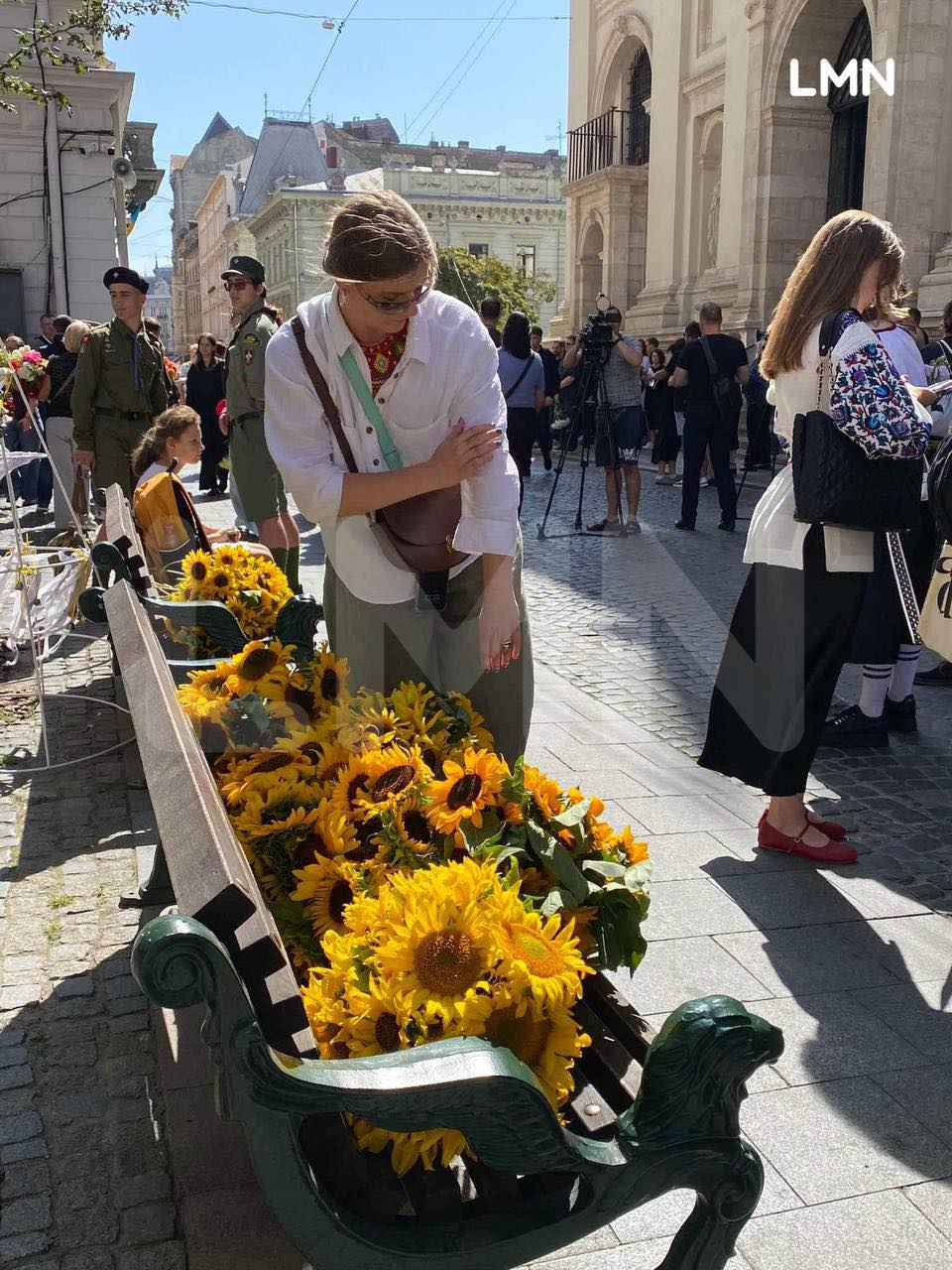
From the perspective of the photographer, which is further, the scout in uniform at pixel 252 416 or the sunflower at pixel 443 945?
the scout in uniform at pixel 252 416

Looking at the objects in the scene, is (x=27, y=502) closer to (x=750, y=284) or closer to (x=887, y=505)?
(x=750, y=284)

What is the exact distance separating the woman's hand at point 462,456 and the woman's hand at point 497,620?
0.27 meters

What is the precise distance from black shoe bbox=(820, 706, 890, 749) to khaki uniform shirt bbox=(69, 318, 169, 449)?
4951 mm

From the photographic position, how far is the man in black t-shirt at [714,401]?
11.5 metres

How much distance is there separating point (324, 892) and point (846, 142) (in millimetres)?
19527

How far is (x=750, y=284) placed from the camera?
756 inches

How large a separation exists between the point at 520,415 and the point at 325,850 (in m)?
10.7

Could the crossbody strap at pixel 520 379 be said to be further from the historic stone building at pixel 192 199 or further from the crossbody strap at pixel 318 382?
the historic stone building at pixel 192 199

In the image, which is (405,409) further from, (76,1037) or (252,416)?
(252,416)

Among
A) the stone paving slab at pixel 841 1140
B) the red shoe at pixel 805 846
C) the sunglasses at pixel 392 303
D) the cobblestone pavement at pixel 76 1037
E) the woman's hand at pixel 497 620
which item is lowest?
the cobblestone pavement at pixel 76 1037

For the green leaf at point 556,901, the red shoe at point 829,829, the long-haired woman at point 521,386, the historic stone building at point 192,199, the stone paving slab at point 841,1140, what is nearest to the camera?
the green leaf at point 556,901

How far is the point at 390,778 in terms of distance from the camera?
2250mm

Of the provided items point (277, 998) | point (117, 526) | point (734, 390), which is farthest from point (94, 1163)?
point (734, 390)

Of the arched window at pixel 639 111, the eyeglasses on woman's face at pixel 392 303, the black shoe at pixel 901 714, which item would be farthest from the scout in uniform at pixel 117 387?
the arched window at pixel 639 111
